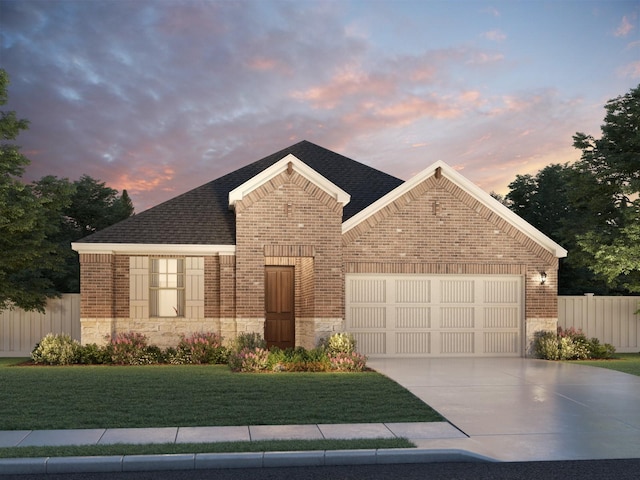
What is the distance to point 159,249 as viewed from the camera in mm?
19328

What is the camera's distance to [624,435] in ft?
32.0

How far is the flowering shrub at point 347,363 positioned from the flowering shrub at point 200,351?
328 centimetres

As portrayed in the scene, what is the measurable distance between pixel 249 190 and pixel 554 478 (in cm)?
1300

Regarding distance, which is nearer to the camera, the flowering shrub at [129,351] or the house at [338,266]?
the flowering shrub at [129,351]

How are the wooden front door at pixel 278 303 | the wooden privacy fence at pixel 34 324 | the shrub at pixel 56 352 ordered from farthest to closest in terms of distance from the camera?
the wooden front door at pixel 278 303 < the wooden privacy fence at pixel 34 324 < the shrub at pixel 56 352

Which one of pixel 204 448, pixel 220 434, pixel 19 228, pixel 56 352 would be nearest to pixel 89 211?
pixel 19 228

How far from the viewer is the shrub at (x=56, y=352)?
704 inches

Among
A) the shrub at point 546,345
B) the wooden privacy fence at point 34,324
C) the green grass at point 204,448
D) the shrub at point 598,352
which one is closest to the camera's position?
the green grass at point 204,448

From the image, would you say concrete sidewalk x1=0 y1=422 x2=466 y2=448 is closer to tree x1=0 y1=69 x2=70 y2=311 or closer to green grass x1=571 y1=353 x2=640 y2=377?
green grass x1=571 y1=353 x2=640 y2=377

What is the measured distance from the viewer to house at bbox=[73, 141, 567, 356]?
62.8 ft

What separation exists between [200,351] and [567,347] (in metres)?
10.4

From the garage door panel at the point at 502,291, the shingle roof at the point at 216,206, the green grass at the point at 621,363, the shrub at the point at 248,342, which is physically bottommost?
the green grass at the point at 621,363

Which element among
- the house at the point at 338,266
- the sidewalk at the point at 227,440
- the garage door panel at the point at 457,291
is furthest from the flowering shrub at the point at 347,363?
the sidewalk at the point at 227,440

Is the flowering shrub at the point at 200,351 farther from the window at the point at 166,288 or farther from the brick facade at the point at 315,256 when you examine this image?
the window at the point at 166,288
